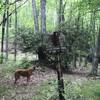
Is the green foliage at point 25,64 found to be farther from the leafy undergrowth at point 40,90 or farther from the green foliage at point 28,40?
the leafy undergrowth at point 40,90

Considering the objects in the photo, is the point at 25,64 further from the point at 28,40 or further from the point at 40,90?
the point at 40,90

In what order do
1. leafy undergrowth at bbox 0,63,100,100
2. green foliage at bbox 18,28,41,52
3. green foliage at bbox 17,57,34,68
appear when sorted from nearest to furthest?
leafy undergrowth at bbox 0,63,100,100 < green foliage at bbox 17,57,34,68 < green foliage at bbox 18,28,41,52

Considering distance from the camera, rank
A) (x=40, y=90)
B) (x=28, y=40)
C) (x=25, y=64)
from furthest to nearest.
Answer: (x=28, y=40) < (x=25, y=64) < (x=40, y=90)

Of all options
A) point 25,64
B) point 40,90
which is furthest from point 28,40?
point 40,90

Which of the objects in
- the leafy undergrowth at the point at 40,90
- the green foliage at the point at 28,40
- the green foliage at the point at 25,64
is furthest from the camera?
the green foliage at the point at 28,40

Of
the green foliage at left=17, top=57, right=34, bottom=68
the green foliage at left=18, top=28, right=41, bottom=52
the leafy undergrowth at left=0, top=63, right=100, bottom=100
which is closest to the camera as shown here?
the leafy undergrowth at left=0, top=63, right=100, bottom=100

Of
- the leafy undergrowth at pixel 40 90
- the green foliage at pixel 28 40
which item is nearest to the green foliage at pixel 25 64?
the green foliage at pixel 28 40

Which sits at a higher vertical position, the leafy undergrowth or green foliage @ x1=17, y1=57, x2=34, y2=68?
green foliage @ x1=17, y1=57, x2=34, y2=68

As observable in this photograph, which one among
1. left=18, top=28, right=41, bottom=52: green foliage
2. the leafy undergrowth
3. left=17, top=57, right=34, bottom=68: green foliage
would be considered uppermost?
left=18, top=28, right=41, bottom=52: green foliage

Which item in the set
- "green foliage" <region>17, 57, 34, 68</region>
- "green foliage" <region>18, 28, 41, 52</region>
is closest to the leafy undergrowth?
"green foliage" <region>17, 57, 34, 68</region>

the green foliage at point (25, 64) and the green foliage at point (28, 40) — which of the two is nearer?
the green foliage at point (25, 64)

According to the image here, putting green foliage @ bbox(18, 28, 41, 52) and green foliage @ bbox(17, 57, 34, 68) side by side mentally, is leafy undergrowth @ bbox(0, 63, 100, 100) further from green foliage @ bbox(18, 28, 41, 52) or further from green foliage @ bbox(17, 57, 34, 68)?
green foliage @ bbox(18, 28, 41, 52)

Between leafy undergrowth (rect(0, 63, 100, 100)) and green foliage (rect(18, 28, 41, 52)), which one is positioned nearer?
leafy undergrowth (rect(0, 63, 100, 100))

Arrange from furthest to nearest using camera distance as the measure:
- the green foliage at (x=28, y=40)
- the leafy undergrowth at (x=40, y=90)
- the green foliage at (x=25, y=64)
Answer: the green foliage at (x=28, y=40) < the green foliage at (x=25, y=64) < the leafy undergrowth at (x=40, y=90)
